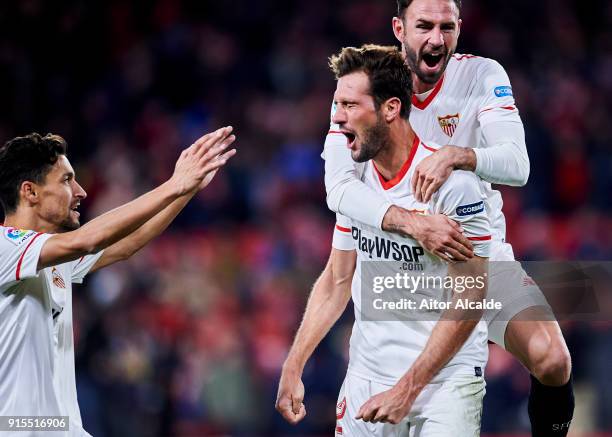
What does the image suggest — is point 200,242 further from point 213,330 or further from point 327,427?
point 327,427

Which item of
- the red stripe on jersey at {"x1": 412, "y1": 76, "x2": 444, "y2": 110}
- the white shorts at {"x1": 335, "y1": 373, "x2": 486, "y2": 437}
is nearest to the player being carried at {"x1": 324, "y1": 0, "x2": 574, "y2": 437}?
the red stripe on jersey at {"x1": 412, "y1": 76, "x2": 444, "y2": 110}

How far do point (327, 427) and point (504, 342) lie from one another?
370 centimetres

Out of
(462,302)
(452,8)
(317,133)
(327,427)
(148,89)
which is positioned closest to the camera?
(462,302)

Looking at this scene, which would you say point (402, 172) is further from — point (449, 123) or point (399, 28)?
point (399, 28)

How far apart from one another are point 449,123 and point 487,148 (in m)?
0.39

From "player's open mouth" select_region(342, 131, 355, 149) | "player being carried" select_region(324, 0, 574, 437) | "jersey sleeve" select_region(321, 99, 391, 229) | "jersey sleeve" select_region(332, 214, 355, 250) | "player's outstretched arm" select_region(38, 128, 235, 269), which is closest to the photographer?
"player's outstretched arm" select_region(38, 128, 235, 269)

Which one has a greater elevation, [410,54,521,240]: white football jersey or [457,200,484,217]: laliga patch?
[410,54,521,240]: white football jersey

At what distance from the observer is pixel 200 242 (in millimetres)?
9898

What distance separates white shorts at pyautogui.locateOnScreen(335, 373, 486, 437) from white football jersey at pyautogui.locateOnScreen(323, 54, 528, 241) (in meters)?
0.88

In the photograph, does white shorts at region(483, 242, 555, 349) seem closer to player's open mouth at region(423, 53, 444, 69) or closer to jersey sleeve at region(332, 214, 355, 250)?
jersey sleeve at region(332, 214, 355, 250)

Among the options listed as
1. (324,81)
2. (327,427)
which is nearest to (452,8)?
(327,427)

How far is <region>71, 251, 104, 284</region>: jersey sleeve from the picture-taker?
4.92 metres

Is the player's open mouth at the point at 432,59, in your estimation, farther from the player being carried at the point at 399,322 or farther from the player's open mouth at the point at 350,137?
the player's open mouth at the point at 350,137

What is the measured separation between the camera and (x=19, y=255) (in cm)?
417
